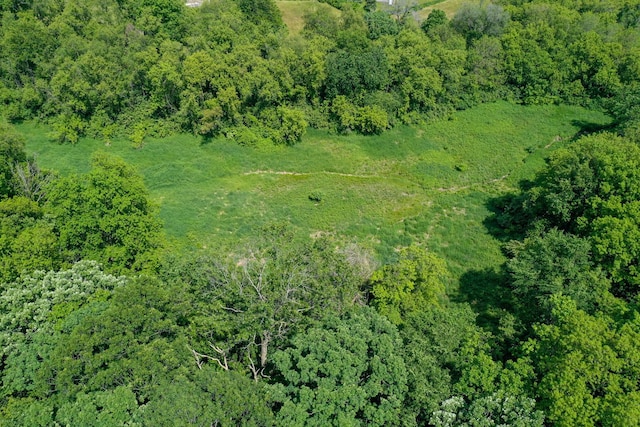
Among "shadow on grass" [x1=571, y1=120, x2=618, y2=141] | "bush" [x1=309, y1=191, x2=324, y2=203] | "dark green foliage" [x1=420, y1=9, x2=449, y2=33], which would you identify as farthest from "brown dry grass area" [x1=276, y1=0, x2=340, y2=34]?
"shadow on grass" [x1=571, y1=120, x2=618, y2=141]

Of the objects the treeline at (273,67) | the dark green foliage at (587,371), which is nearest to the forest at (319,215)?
the dark green foliage at (587,371)

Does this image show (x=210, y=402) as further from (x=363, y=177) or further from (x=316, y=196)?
(x=363, y=177)

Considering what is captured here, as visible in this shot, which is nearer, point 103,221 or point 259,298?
point 259,298

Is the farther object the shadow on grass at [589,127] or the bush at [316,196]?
the shadow on grass at [589,127]

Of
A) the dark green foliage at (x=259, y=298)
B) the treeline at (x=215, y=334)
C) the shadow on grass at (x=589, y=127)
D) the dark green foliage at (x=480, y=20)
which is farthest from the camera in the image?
the dark green foliage at (x=480, y=20)

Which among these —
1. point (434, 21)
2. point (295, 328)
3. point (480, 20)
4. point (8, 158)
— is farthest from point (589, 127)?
point (8, 158)

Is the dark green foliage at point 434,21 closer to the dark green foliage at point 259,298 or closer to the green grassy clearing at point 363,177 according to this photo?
the green grassy clearing at point 363,177
